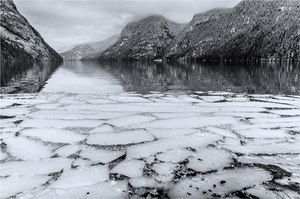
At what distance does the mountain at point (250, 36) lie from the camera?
112 metres

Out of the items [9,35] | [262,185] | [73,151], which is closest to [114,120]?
[73,151]

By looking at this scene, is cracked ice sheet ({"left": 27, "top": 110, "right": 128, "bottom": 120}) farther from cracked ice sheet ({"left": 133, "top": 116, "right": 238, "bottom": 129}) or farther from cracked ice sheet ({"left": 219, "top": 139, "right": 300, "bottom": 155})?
cracked ice sheet ({"left": 219, "top": 139, "right": 300, "bottom": 155})

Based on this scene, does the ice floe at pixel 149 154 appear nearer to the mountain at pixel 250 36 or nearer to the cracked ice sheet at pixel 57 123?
the cracked ice sheet at pixel 57 123

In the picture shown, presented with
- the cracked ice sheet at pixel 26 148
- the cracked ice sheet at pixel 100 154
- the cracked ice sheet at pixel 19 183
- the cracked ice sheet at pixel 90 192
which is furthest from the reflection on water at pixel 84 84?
the cracked ice sheet at pixel 90 192

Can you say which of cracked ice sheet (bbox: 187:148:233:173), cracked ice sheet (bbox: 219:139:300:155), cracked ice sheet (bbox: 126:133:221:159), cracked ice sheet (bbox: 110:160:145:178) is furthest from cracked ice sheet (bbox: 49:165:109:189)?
cracked ice sheet (bbox: 219:139:300:155)

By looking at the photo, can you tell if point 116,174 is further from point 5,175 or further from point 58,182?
point 5,175

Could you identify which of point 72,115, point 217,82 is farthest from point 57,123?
point 217,82

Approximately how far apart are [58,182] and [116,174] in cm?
56

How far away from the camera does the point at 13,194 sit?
2.37 m

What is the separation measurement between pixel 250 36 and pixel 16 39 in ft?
330

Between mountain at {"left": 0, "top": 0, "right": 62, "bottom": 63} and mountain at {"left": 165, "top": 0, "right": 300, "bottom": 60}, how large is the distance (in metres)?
74.8

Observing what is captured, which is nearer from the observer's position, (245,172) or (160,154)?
(245,172)

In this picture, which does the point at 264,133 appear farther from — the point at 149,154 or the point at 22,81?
the point at 22,81

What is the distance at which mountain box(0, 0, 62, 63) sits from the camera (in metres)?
85.3
